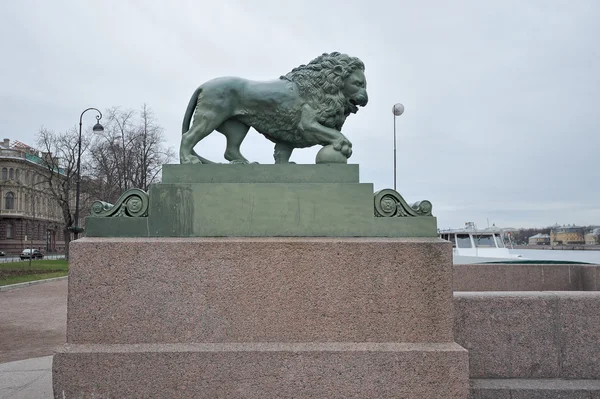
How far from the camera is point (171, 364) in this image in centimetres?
378

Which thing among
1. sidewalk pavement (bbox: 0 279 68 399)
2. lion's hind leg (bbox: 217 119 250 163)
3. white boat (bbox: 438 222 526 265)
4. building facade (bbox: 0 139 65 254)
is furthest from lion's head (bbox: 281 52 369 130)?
building facade (bbox: 0 139 65 254)

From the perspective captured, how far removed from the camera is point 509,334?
4.18 meters

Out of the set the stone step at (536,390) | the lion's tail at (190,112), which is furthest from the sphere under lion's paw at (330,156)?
the stone step at (536,390)

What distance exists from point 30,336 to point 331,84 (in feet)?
30.7

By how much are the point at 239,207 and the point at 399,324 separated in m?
1.73

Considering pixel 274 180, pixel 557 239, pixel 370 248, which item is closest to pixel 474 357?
pixel 370 248

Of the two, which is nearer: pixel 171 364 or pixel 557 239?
pixel 171 364

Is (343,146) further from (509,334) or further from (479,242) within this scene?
(479,242)

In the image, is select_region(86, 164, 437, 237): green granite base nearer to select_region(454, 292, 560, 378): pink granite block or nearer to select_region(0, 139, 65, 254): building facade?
select_region(454, 292, 560, 378): pink granite block

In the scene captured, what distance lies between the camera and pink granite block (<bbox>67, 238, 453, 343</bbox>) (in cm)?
390

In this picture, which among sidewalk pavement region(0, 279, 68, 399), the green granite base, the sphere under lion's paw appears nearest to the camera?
the green granite base

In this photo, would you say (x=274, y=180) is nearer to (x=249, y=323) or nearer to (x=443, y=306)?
(x=249, y=323)

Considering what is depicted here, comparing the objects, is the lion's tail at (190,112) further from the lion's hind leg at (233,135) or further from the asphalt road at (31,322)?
the asphalt road at (31,322)

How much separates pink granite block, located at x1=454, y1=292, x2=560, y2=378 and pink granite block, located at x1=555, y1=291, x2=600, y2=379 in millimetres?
71
